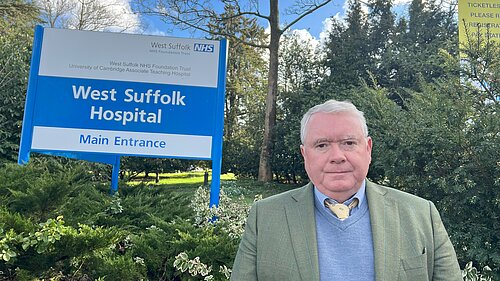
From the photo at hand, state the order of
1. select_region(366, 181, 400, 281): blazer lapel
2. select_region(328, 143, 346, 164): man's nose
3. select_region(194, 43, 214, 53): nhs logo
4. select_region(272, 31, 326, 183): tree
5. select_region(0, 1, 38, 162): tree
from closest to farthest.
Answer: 1. select_region(366, 181, 400, 281): blazer lapel
2. select_region(328, 143, 346, 164): man's nose
3. select_region(194, 43, 214, 53): nhs logo
4. select_region(0, 1, 38, 162): tree
5. select_region(272, 31, 326, 183): tree

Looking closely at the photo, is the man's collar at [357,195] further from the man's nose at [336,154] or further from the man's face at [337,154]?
the man's nose at [336,154]

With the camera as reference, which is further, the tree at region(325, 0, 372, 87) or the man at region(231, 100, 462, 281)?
the tree at region(325, 0, 372, 87)

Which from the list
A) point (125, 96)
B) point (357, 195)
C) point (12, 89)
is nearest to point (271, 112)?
point (12, 89)

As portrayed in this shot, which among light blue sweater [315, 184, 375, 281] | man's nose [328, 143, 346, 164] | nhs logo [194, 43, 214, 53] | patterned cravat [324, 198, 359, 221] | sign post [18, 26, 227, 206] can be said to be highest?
nhs logo [194, 43, 214, 53]

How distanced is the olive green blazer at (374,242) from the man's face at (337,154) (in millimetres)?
106

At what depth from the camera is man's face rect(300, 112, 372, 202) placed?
64.3 inches

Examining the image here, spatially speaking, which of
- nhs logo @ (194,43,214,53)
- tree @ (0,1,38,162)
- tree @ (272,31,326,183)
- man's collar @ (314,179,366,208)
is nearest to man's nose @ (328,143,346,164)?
man's collar @ (314,179,366,208)

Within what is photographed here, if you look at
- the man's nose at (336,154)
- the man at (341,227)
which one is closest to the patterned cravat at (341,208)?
the man at (341,227)

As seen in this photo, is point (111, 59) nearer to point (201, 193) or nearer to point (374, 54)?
point (201, 193)

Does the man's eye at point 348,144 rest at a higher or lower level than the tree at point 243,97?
lower

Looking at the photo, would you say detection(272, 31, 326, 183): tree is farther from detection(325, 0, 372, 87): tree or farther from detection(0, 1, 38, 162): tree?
detection(0, 1, 38, 162): tree

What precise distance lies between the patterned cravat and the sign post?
2247 mm

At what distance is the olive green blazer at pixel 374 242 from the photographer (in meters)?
1.51

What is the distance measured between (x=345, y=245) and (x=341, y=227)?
77 millimetres
